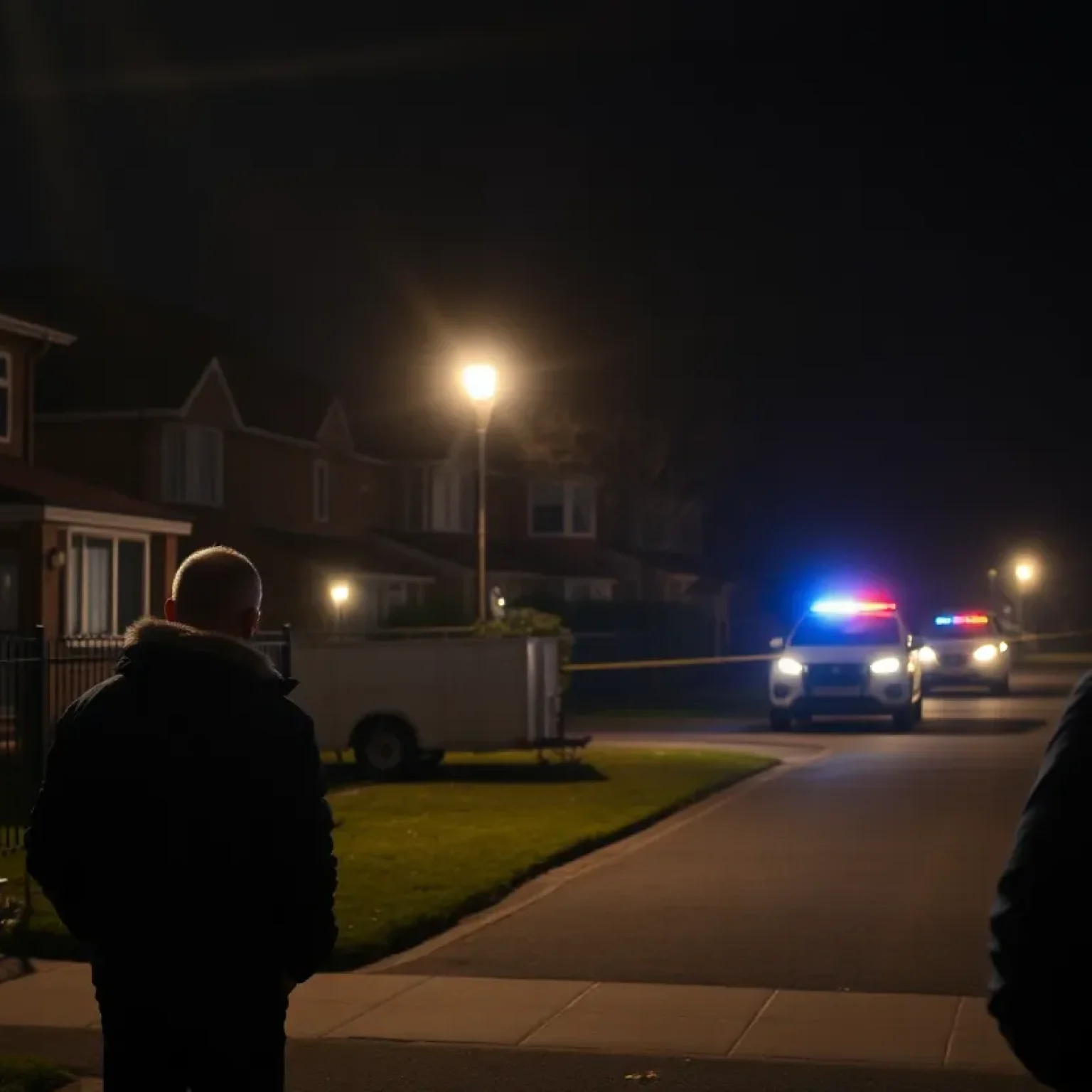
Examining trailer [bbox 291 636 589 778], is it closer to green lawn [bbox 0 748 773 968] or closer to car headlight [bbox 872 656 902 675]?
green lawn [bbox 0 748 773 968]

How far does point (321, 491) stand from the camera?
167ft

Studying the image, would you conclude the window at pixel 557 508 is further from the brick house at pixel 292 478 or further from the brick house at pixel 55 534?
the brick house at pixel 55 534

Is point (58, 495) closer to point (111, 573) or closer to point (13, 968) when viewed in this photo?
point (111, 573)

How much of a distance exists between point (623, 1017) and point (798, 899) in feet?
13.2

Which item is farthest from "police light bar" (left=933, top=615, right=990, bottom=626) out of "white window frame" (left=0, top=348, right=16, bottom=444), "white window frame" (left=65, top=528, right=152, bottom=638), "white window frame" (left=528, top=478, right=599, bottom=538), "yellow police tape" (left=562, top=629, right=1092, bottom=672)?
"white window frame" (left=528, top=478, right=599, bottom=538)

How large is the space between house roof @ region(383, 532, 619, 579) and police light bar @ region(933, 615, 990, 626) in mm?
16610

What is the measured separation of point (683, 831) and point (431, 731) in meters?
5.19

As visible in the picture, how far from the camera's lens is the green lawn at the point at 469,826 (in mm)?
12125

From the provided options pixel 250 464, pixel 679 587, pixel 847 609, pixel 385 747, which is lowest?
pixel 385 747

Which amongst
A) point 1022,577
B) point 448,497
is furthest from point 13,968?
point 1022,577

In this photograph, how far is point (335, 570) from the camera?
47.5 m

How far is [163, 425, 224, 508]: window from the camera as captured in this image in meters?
42.4

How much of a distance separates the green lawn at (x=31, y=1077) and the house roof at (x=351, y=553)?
38.9 m

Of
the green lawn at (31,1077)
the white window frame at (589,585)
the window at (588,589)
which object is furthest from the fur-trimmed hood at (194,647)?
the window at (588,589)
